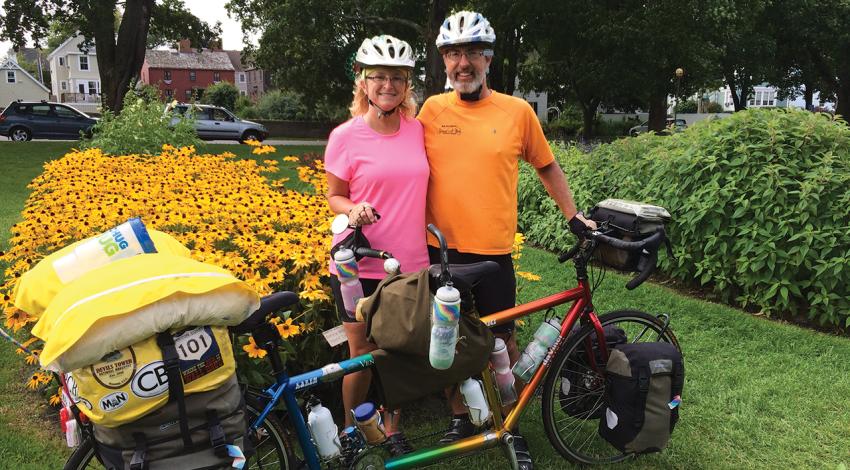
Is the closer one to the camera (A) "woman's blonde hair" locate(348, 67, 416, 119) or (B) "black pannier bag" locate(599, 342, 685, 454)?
(A) "woman's blonde hair" locate(348, 67, 416, 119)

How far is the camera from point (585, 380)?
Answer: 121 inches

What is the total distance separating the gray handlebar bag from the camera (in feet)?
7.53

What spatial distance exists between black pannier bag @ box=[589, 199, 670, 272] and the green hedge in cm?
279

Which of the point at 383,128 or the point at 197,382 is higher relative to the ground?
the point at 383,128

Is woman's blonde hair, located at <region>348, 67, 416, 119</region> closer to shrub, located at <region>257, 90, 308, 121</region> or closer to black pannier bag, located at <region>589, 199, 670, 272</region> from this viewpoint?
black pannier bag, located at <region>589, 199, 670, 272</region>

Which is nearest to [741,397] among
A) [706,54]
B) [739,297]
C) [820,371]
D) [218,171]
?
[820,371]

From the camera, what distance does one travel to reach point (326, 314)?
3.47 m

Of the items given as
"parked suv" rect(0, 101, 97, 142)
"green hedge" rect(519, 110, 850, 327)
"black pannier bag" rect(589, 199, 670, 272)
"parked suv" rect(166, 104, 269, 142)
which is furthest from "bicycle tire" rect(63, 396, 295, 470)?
"parked suv" rect(166, 104, 269, 142)

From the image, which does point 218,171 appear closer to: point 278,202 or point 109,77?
point 278,202

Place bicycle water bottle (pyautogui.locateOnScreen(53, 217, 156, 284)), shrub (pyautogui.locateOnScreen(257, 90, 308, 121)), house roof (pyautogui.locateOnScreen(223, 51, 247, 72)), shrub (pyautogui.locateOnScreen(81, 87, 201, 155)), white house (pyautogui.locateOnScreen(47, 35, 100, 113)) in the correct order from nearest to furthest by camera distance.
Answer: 1. bicycle water bottle (pyautogui.locateOnScreen(53, 217, 156, 284))
2. shrub (pyautogui.locateOnScreen(81, 87, 201, 155))
3. shrub (pyautogui.locateOnScreen(257, 90, 308, 121))
4. white house (pyautogui.locateOnScreen(47, 35, 100, 113))
5. house roof (pyautogui.locateOnScreen(223, 51, 247, 72))

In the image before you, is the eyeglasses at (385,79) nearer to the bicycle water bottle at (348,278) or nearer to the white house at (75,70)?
the bicycle water bottle at (348,278)

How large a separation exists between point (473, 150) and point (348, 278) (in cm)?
80

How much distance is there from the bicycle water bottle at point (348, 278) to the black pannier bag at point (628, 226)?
3.75ft

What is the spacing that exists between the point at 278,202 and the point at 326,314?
1.24 m
